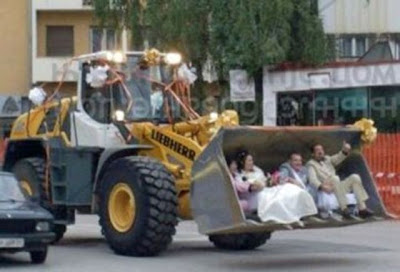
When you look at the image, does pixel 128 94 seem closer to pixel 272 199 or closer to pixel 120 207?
pixel 120 207

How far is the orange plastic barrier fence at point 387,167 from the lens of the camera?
101ft

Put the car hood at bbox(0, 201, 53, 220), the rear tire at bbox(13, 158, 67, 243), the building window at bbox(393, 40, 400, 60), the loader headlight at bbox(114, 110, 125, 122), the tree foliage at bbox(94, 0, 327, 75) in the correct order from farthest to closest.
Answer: the building window at bbox(393, 40, 400, 60), the tree foliage at bbox(94, 0, 327, 75), the rear tire at bbox(13, 158, 67, 243), the loader headlight at bbox(114, 110, 125, 122), the car hood at bbox(0, 201, 53, 220)

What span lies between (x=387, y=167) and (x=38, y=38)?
23.9 metres

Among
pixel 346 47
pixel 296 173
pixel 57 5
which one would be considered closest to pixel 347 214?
pixel 296 173

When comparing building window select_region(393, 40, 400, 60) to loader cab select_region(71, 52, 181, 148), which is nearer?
loader cab select_region(71, 52, 181, 148)

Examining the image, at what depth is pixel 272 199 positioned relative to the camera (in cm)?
1830

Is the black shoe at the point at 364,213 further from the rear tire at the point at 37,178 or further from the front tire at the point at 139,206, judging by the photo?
the rear tire at the point at 37,178

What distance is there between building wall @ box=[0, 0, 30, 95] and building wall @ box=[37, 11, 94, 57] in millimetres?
639

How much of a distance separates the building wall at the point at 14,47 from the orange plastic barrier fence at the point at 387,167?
23.0 m

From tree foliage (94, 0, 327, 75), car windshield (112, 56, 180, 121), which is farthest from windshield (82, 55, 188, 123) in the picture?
tree foliage (94, 0, 327, 75)

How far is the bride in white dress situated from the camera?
715 inches

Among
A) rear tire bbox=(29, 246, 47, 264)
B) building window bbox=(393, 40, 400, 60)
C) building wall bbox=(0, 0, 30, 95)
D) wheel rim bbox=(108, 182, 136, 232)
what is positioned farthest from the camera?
building wall bbox=(0, 0, 30, 95)

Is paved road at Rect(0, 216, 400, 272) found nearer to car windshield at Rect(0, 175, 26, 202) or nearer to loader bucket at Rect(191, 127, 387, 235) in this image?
loader bucket at Rect(191, 127, 387, 235)

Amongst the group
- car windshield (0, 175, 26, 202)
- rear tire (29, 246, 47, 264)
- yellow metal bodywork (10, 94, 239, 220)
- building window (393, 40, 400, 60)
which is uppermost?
building window (393, 40, 400, 60)
